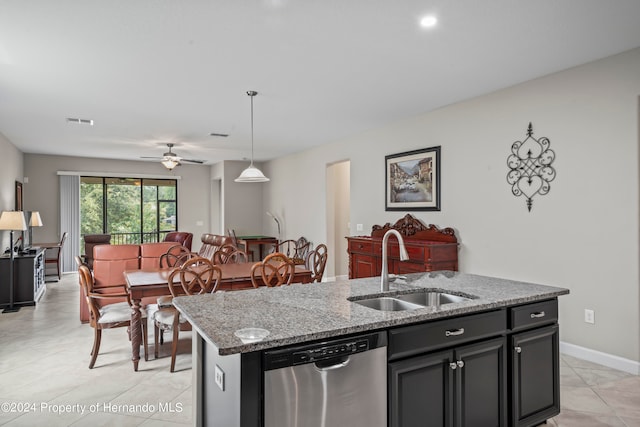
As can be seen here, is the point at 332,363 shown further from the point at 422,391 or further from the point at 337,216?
the point at 337,216

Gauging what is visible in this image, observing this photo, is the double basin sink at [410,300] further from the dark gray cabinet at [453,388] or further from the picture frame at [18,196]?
the picture frame at [18,196]

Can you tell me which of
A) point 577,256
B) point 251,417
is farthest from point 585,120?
point 251,417

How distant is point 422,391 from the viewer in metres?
1.85

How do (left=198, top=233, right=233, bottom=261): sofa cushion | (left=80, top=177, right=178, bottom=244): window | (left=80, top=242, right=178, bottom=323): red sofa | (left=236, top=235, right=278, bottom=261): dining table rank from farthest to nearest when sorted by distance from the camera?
1. (left=80, top=177, right=178, bottom=244): window
2. (left=236, top=235, right=278, bottom=261): dining table
3. (left=198, top=233, right=233, bottom=261): sofa cushion
4. (left=80, top=242, right=178, bottom=323): red sofa

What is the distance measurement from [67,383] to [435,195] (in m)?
4.12

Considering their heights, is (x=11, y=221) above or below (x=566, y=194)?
below

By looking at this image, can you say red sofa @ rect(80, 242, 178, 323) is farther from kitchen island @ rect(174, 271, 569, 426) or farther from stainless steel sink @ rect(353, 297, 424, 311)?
stainless steel sink @ rect(353, 297, 424, 311)

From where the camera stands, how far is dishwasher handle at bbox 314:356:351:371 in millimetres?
1592

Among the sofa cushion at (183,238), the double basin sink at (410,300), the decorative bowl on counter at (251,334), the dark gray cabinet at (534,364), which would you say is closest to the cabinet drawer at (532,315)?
the dark gray cabinet at (534,364)

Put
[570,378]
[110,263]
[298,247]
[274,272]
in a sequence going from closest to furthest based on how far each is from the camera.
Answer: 1. [570,378]
2. [274,272]
3. [110,263]
4. [298,247]

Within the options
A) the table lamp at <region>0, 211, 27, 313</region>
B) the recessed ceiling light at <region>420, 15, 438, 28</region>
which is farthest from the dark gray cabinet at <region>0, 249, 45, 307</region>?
the recessed ceiling light at <region>420, 15, 438, 28</region>

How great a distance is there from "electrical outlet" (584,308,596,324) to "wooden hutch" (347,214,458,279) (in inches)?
53.4

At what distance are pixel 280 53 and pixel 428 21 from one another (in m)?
1.16

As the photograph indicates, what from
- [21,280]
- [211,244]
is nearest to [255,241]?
[211,244]
